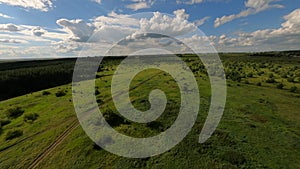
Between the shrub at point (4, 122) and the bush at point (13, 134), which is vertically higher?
the bush at point (13, 134)

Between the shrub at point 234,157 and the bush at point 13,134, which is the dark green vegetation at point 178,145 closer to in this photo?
the shrub at point 234,157

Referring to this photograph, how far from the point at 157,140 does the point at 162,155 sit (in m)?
3.49

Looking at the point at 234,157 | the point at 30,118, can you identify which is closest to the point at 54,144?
the point at 30,118

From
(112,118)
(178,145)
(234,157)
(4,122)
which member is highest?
(112,118)

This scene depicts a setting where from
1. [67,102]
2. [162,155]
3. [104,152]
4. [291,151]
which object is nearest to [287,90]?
[291,151]

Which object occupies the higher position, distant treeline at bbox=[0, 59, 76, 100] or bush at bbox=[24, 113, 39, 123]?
bush at bbox=[24, 113, 39, 123]

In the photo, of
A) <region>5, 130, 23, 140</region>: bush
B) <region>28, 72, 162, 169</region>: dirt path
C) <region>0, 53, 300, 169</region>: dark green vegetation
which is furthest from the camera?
<region>5, 130, 23, 140</region>: bush

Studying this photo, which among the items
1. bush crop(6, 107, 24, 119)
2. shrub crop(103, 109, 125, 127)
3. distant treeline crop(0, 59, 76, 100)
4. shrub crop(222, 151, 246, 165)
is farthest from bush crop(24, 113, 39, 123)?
distant treeline crop(0, 59, 76, 100)

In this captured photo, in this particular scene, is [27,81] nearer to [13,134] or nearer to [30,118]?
[30,118]

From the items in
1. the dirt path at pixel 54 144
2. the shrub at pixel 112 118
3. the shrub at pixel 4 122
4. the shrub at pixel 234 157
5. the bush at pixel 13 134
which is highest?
the shrub at pixel 112 118

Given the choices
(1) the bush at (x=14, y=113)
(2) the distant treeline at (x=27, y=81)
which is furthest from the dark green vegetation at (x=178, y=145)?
(2) the distant treeline at (x=27, y=81)

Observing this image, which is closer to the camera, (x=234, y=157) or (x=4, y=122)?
(x=234, y=157)

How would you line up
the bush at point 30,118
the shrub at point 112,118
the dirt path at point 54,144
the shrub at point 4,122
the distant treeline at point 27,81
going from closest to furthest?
1. the dirt path at point 54,144
2. the shrub at point 112,118
3. the bush at point 30,118
4. the shrub at point 4,122
5. the distant treeline at point 27,81

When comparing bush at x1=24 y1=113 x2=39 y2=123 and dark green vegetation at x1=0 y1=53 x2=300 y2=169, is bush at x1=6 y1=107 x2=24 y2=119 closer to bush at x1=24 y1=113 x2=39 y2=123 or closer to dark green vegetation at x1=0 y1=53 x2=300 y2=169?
dark green vegetation at x1=0 y1=53 x2=300 y2=169
